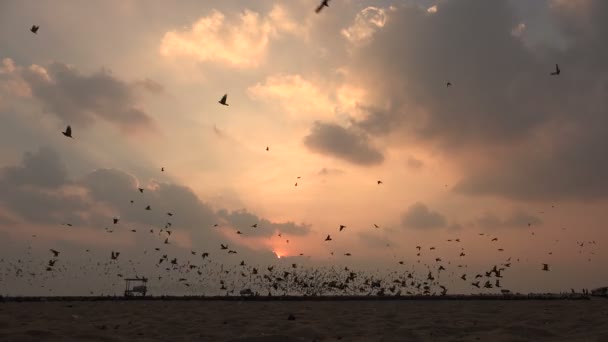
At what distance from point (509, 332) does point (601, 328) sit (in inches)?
135

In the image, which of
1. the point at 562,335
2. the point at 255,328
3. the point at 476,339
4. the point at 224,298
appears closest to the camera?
the point at 476,339

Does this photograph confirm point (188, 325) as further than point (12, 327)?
Yes

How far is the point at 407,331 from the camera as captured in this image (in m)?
14.2

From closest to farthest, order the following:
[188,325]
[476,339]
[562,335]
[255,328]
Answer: [476,339] → [562,335] → [255,328] → [188,325]

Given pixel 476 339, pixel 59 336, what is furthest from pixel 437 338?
pixel 59 336

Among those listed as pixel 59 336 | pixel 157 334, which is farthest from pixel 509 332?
pixel 59 336

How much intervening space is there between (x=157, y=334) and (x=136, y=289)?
4762 cm

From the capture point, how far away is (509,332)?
13008mm

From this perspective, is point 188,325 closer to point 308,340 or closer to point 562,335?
point 308,340

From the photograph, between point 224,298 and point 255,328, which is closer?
point 255,328

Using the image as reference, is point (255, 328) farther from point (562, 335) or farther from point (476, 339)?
point (562, 335)

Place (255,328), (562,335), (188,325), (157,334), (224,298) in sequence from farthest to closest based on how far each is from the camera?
(224,298) < (188,325) < (255,328) < (157,334) < (562,335)

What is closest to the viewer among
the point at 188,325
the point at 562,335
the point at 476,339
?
the point at 476,339

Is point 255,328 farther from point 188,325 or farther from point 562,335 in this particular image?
point 562,335
